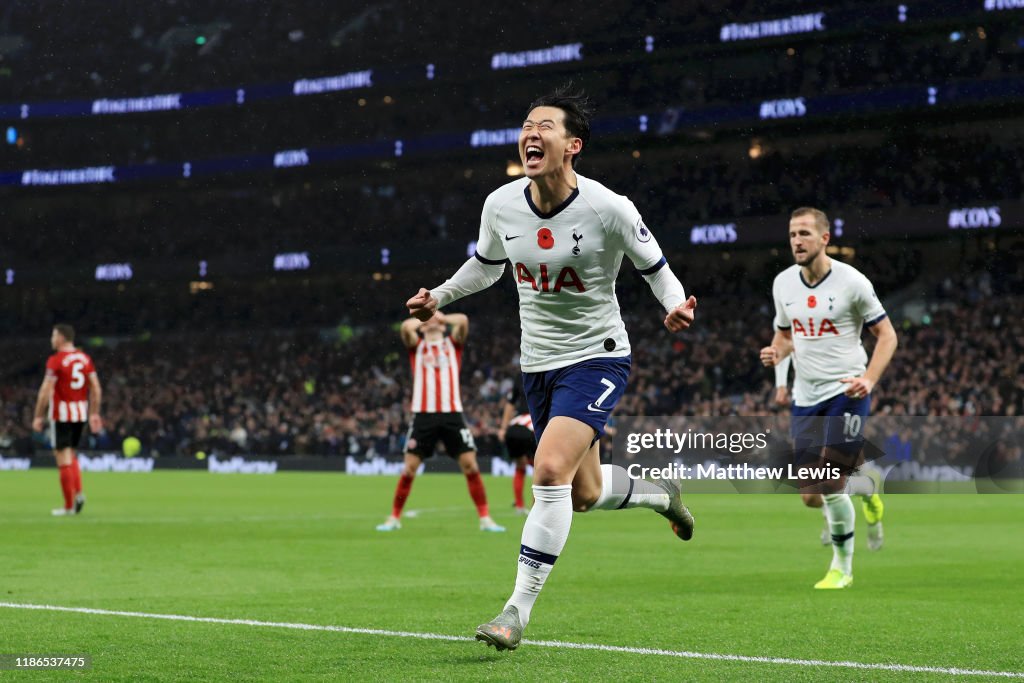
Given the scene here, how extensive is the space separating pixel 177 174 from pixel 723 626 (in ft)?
138

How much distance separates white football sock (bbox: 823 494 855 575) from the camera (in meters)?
9.34

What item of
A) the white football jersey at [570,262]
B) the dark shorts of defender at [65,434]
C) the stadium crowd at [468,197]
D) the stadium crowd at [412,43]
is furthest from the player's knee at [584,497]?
the stadium crowd at [412,43]

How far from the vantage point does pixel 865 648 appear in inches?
247

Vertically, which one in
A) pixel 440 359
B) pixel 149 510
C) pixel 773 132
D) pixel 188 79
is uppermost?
pixel 188 79

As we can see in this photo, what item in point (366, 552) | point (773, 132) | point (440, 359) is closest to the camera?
point (366, 552)

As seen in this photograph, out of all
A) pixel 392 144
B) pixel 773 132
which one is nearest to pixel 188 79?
pixel 392 144

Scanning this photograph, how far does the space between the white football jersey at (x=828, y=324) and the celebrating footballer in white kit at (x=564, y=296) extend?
3.68m

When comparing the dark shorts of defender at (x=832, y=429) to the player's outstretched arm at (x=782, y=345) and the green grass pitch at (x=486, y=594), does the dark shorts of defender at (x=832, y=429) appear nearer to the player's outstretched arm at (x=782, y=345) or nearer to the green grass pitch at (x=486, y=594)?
the player's outstretched arm at (x=782, y=345)

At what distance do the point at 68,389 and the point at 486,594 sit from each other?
9.55 meters

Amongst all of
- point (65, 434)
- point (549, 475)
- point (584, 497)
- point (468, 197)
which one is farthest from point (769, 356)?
point (468, 197)

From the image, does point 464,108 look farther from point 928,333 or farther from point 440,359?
point 440,359

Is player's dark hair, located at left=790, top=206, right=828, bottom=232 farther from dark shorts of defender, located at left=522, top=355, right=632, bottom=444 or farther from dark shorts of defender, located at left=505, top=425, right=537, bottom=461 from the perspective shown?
dark shorts of defender, located at left=505, top=425, right=537, bottom=461

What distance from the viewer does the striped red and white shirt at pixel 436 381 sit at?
15.1m

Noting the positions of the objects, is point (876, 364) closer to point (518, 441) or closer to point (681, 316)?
point (681, 316)
